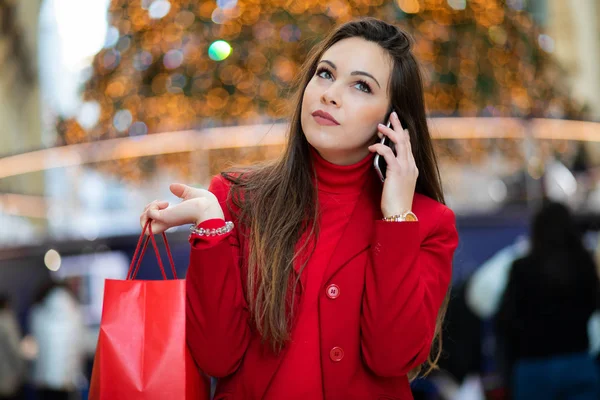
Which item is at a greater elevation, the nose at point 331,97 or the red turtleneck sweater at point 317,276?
the nose at point 331,97

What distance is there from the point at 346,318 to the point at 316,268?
132mm

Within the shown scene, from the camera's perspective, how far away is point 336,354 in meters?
1.72

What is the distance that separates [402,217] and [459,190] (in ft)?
15.6

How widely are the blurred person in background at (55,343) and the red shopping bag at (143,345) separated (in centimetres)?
324

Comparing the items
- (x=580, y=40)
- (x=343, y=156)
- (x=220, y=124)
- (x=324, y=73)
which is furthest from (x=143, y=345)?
(x=580, y=40)

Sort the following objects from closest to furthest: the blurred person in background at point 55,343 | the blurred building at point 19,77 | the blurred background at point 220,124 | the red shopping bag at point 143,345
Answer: the red shopping bag at point 143,345
the blurred background at point 220,124
the blurred person in background at point 55,343
the blurred building at point 19,77

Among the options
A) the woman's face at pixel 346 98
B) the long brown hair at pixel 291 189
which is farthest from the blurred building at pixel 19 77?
the woman's face at pixel 346 98

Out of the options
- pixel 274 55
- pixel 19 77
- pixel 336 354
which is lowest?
pixel 336 354

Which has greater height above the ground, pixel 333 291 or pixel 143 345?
pixel 333 291

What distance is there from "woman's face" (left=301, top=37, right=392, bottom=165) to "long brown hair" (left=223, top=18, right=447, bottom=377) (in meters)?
0.04

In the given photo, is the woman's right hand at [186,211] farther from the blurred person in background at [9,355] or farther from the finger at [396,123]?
the blurred person in background at [9,355]

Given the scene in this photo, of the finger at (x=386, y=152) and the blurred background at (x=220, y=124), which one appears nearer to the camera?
the finger at (x=386, y=152)

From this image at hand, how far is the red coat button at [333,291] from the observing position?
1743 mm

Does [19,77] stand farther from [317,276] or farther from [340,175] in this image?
[317,276]
